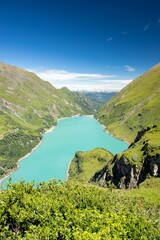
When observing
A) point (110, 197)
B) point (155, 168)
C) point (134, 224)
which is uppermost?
point (134, 224)

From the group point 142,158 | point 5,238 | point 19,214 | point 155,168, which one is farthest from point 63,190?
point 142,158

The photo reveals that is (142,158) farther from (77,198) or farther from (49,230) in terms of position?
(49,230)

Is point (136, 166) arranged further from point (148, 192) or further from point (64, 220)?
point (64, 220)

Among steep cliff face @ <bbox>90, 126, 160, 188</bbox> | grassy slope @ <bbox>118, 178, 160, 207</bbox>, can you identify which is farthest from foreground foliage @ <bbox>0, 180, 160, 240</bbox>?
steep cliff face @ <bbox>90, 126, 160, 188</bbox>

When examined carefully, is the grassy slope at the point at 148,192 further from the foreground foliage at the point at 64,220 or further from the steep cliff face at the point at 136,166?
the foreground foliage at the point at 64,220

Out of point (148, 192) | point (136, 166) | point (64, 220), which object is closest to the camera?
point (64, 220)

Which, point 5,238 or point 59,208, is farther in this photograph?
point 59,208

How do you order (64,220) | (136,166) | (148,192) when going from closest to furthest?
(64,220) → (148,192) → (136,166)

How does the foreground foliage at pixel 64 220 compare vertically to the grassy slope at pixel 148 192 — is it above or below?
above

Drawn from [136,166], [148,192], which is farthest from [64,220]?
[136,166]

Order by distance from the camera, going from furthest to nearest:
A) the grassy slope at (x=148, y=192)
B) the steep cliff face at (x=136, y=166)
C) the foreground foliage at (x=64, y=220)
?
the steep cliff face at (x=136, y=166) < the grassy slope at (x=148, y=192) < the foreground foliage at (x=64, y=220)

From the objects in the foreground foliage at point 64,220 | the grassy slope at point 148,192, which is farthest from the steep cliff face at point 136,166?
the foreground foliage at point 64,220
